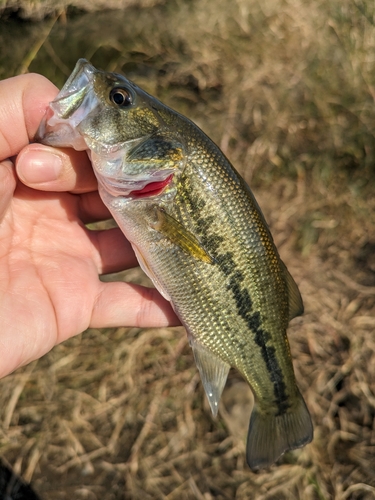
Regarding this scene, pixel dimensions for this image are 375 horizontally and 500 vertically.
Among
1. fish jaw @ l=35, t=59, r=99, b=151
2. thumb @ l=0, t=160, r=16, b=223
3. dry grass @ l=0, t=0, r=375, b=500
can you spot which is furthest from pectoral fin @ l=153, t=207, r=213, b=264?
dry grass @ l=0, t=0, r=375, b=500

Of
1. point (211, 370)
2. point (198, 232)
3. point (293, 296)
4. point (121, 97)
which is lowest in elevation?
point (211, 370)

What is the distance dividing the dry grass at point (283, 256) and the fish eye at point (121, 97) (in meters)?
2.45

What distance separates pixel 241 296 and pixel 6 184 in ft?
4.66

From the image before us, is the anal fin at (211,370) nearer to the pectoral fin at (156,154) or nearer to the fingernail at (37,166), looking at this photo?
the pectoral fin at (156,154)

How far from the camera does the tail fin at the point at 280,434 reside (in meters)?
2.57

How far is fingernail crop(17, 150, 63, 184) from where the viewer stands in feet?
7.40

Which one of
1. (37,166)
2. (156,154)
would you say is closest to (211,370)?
(156,154)

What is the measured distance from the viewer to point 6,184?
2387 mm

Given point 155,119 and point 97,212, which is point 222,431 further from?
point 155,119

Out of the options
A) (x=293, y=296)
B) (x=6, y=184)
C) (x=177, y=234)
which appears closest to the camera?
(x=177, y=234)

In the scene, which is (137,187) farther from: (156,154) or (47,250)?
(47,250)

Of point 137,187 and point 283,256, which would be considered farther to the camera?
point 283,256

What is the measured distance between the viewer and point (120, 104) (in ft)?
7.22

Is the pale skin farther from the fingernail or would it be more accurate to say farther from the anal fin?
the anal fin
